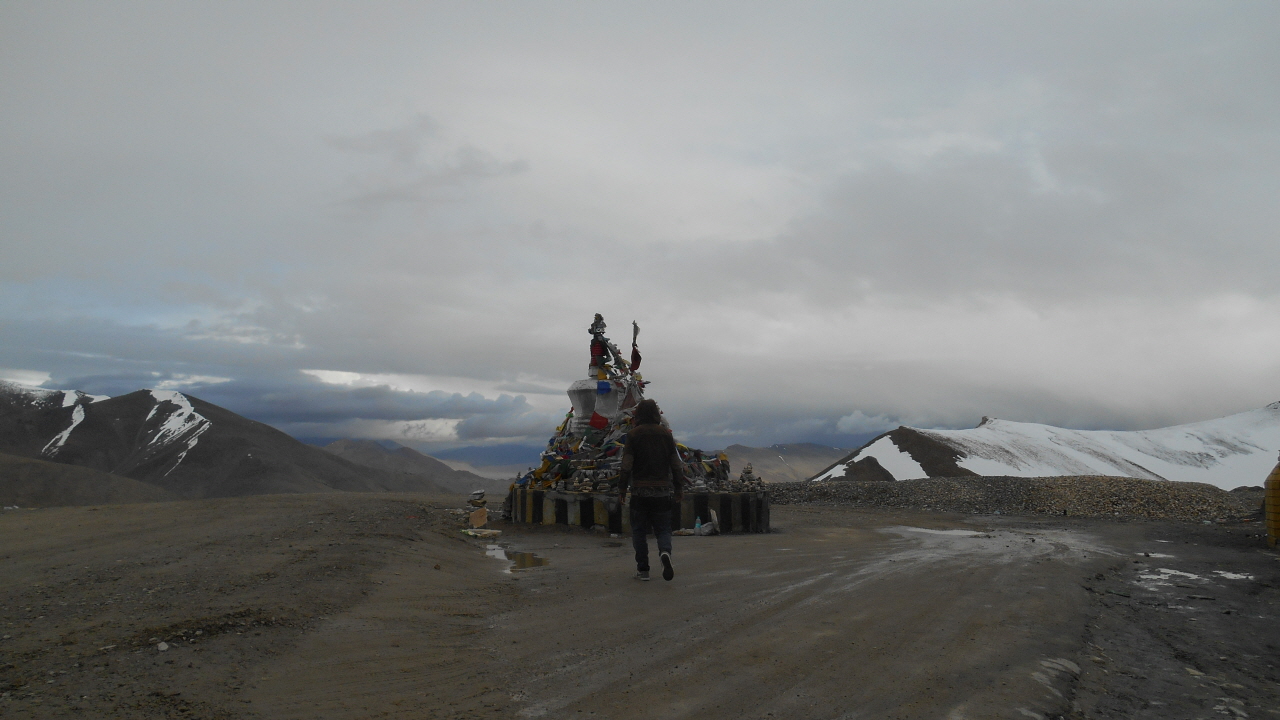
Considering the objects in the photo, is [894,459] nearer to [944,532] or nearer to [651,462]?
[944,532]

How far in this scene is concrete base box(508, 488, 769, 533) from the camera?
47.2 ft

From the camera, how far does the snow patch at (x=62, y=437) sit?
8125 centimetres

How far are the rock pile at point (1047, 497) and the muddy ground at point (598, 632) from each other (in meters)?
13.1

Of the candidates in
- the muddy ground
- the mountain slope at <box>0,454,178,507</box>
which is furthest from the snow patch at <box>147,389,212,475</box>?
the muddy ground

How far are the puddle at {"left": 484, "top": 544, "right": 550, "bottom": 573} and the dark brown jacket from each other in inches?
93.0

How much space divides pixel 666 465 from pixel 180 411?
4070 inches

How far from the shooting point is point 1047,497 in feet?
79.8

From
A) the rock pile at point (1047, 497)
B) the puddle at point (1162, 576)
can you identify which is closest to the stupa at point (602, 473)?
the puddle at point (1162, 576)

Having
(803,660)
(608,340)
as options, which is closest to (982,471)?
(608,340)

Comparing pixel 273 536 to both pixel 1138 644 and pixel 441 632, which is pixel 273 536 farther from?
pixel 1138 644

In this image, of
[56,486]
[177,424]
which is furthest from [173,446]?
[56,486]

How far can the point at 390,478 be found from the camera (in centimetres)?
9506

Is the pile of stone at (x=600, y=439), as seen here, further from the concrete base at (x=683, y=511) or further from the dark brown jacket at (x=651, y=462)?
the dark brown jacket at (x=651, y=462)

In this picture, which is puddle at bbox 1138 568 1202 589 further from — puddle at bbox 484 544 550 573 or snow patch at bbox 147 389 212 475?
snow patch at bbox 147 389 212 475
